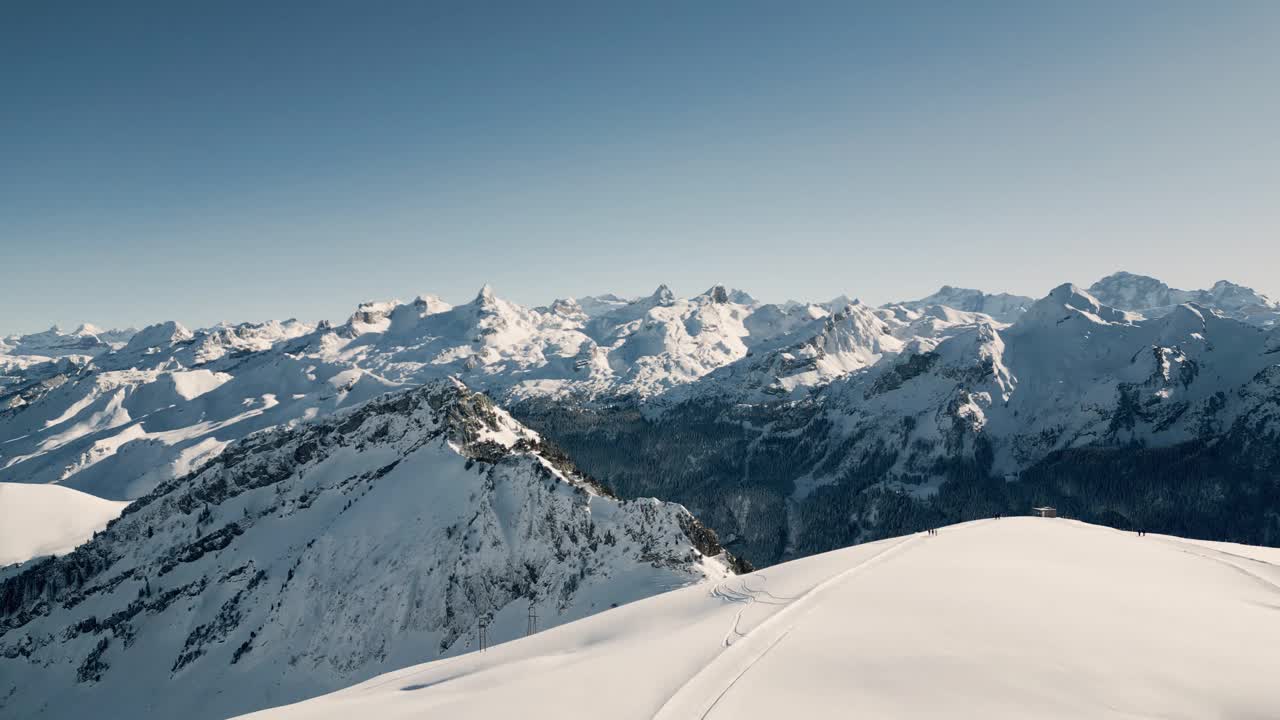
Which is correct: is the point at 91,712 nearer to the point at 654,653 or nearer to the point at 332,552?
the point at 332,552

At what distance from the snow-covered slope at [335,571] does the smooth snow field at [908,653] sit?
148 feet

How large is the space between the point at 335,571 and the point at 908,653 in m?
98.7

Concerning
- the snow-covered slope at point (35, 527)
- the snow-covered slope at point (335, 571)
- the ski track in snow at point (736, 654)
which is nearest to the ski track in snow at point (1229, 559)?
the ski track in snow at point (736, 654)

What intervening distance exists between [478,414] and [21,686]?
286 feet

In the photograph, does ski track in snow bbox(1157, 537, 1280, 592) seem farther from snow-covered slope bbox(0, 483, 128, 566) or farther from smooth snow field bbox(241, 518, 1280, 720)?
snow-covered slope bbox(0, 483, 128, 566)

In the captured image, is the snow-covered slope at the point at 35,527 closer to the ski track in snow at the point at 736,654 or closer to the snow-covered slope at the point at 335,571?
the snow-covered slope at the point at 335,571

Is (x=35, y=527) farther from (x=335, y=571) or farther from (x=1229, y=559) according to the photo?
(x=1229, y=559)

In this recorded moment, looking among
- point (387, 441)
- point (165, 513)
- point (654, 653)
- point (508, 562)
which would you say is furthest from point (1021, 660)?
point (165, 513)

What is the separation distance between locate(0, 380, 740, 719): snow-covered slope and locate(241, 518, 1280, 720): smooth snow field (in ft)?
148

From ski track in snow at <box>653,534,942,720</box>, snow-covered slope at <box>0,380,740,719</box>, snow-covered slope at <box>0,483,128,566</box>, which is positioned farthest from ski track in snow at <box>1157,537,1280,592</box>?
snow-covered slope at <box>0,483,128,566</box>

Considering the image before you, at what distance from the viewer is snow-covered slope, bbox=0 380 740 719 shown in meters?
88.7

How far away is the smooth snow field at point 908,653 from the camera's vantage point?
68.1 feet

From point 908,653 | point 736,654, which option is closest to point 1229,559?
point 908,653

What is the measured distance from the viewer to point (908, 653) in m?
Answer: 24.2
